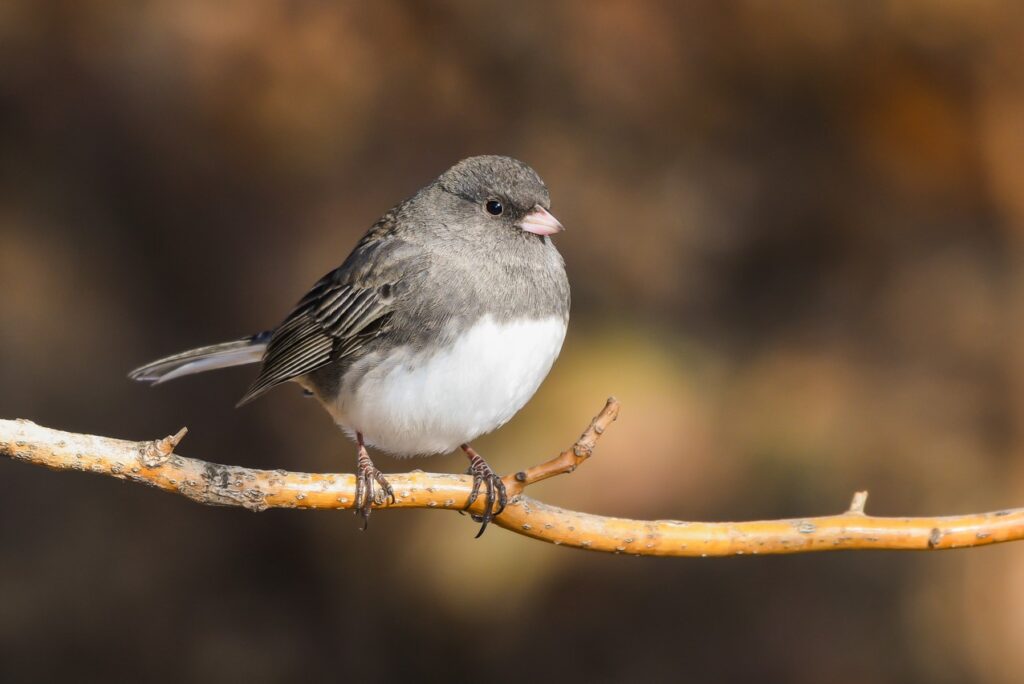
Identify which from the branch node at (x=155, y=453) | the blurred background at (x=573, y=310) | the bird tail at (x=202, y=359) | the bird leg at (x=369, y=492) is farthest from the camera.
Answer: the blurred background at (x=573, y=310)

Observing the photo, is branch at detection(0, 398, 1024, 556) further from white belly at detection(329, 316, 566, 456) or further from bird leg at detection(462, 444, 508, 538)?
white belly at detection(329, 316, 566, 456)

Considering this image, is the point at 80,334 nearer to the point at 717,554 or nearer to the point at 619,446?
the point at 619,446

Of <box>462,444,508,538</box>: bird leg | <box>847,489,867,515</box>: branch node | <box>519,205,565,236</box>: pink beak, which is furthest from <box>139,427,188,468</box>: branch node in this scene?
<box>847,489,867,515</box>: branch node

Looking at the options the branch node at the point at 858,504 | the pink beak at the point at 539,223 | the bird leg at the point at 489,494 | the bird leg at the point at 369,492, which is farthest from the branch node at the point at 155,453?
the branch node at the point at 858,504

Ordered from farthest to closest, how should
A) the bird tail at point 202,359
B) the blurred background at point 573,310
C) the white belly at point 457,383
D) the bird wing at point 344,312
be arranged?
the blurred background at point 573,310, the bird tail at point 202,359, the bird wing at point 344,312, the white belly at point 457,383

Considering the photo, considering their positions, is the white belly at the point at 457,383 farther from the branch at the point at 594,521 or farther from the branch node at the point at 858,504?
the branch node at the point at 858,504

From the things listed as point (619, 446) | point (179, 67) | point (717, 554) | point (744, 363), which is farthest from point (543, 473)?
point (179, 67)

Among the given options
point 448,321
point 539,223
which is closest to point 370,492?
point 448,321

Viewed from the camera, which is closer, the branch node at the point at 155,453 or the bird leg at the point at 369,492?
the branch node at the point at 155,453

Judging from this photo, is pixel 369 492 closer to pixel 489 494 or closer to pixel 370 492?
pixel 370 492
